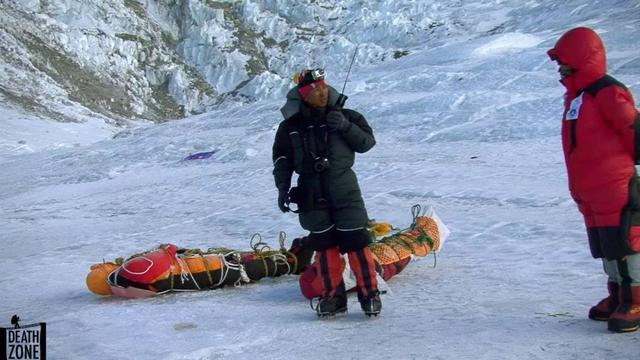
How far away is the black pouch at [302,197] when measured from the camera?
3.89 meters

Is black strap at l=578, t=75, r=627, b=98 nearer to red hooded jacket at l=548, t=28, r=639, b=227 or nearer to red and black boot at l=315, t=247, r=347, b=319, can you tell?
red hooded jacket at l=548, t=28, r=639, b=227

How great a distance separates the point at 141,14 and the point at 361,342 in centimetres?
8379

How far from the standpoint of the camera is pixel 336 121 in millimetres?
3736

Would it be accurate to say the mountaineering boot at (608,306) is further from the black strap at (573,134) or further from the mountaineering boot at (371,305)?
the mountaineering boot at (371,305)

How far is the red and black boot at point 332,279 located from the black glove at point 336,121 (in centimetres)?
72

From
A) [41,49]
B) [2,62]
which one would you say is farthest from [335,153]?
[41,49]

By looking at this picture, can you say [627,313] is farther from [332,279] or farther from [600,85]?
[332,279]

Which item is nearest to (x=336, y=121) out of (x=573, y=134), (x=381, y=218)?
(x=573, y=134)

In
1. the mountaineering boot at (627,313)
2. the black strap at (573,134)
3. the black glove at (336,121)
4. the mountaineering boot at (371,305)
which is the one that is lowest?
the mountaineering boot at (627,313)

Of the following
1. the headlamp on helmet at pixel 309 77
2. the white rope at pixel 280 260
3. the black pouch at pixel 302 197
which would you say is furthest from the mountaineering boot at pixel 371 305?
the white rope at pixel 280 260

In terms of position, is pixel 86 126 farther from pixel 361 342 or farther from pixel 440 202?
pixel 361 342

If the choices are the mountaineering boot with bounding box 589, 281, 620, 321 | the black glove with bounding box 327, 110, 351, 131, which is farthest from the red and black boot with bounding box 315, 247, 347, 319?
the mountaineering boot with bounding box 589, 281, 620, 321

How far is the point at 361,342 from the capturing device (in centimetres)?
343

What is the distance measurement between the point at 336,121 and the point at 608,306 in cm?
163
